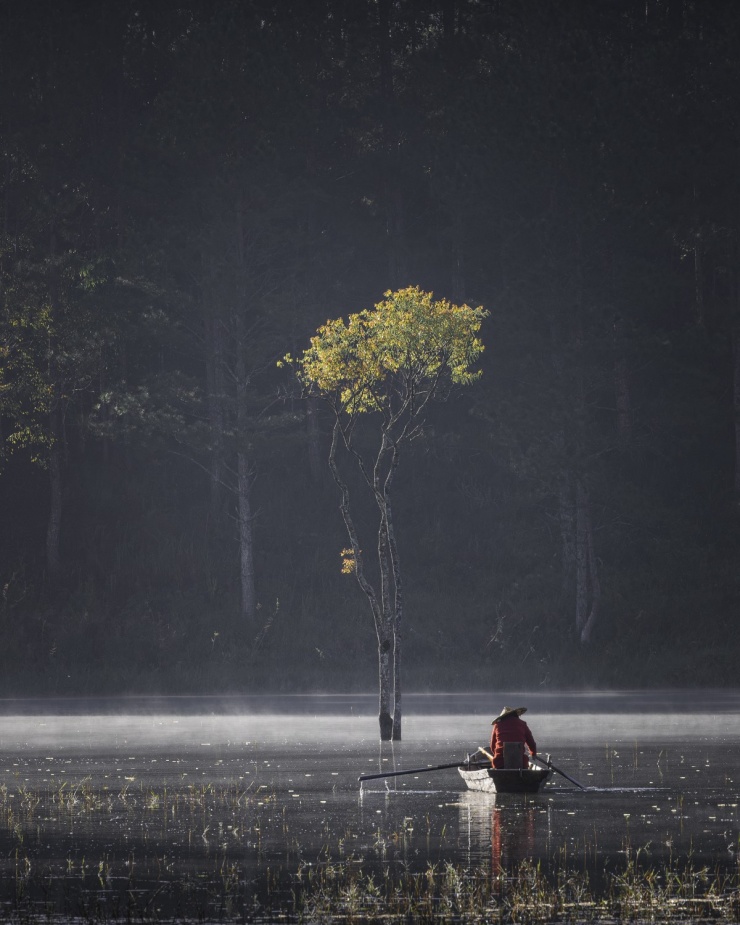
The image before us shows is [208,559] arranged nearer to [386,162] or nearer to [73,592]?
[73,592]

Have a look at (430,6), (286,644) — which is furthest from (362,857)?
(430,6)

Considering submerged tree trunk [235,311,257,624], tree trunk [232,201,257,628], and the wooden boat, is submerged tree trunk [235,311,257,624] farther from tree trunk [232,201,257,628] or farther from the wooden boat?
the wooden boat

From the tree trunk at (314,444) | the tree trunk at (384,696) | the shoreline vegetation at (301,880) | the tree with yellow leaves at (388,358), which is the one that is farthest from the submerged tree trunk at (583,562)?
the shoreline vegetation at (301,880)

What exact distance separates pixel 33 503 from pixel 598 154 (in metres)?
30.5

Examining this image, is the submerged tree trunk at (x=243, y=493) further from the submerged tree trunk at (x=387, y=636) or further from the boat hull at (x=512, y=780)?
the boat hull at (x=512, y=780)

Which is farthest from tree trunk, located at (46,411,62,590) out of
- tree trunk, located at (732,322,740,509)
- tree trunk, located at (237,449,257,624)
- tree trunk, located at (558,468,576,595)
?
tree trunk, located at (732,322,740,509)

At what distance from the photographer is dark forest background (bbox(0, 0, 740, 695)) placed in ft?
198

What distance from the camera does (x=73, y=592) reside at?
64.8 metres

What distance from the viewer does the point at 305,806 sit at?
2614 centimetres

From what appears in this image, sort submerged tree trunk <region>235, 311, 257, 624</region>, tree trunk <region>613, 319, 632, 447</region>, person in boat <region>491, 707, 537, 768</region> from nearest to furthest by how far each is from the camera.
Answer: person in boat <region>491, 707, 537, 768</region> → tree trunk <region>613, 319, 632, 447</region> → submerged tree trunk <region>235, 311, 257, 624</region>

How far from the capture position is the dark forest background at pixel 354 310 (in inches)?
2379

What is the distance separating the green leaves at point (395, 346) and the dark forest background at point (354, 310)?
1757cm

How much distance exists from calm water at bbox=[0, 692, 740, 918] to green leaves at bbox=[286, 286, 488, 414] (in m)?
10.0

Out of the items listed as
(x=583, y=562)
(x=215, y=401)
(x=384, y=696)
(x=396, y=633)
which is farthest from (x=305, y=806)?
(x=215, y=401)
